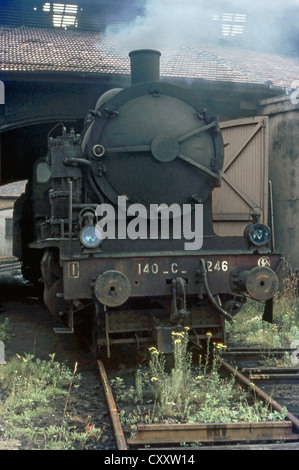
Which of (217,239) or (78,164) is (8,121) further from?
(217,239)

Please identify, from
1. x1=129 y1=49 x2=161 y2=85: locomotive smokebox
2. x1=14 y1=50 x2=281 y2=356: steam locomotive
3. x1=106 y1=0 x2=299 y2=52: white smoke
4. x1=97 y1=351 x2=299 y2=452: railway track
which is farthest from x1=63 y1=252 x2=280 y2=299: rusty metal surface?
x1=106 y1=0 x2=299 y2=52: white smoke

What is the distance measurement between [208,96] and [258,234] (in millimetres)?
5723

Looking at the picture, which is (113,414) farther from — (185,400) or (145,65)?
(145,65)

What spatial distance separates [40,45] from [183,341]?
8627 millimetres

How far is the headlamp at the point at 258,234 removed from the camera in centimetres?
527

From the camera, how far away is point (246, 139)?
9.30 meters

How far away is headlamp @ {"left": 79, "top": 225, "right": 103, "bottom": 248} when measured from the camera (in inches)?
194

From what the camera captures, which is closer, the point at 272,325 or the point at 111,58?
the point at 272,325

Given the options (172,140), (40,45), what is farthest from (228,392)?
(40,45)


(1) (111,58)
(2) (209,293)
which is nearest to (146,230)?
(2) (209,293)

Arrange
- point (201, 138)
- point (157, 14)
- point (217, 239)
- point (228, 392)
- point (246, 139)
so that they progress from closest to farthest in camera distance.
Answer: point (228, 392)
point (217, 239)
point (201, 138)
point (246, 139)
point (157, 14)

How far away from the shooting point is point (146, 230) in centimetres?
559

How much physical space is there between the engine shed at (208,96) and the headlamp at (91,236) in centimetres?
342

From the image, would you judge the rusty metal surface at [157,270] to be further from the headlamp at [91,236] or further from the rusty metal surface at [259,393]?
the rusty metal surface at [259,393]
